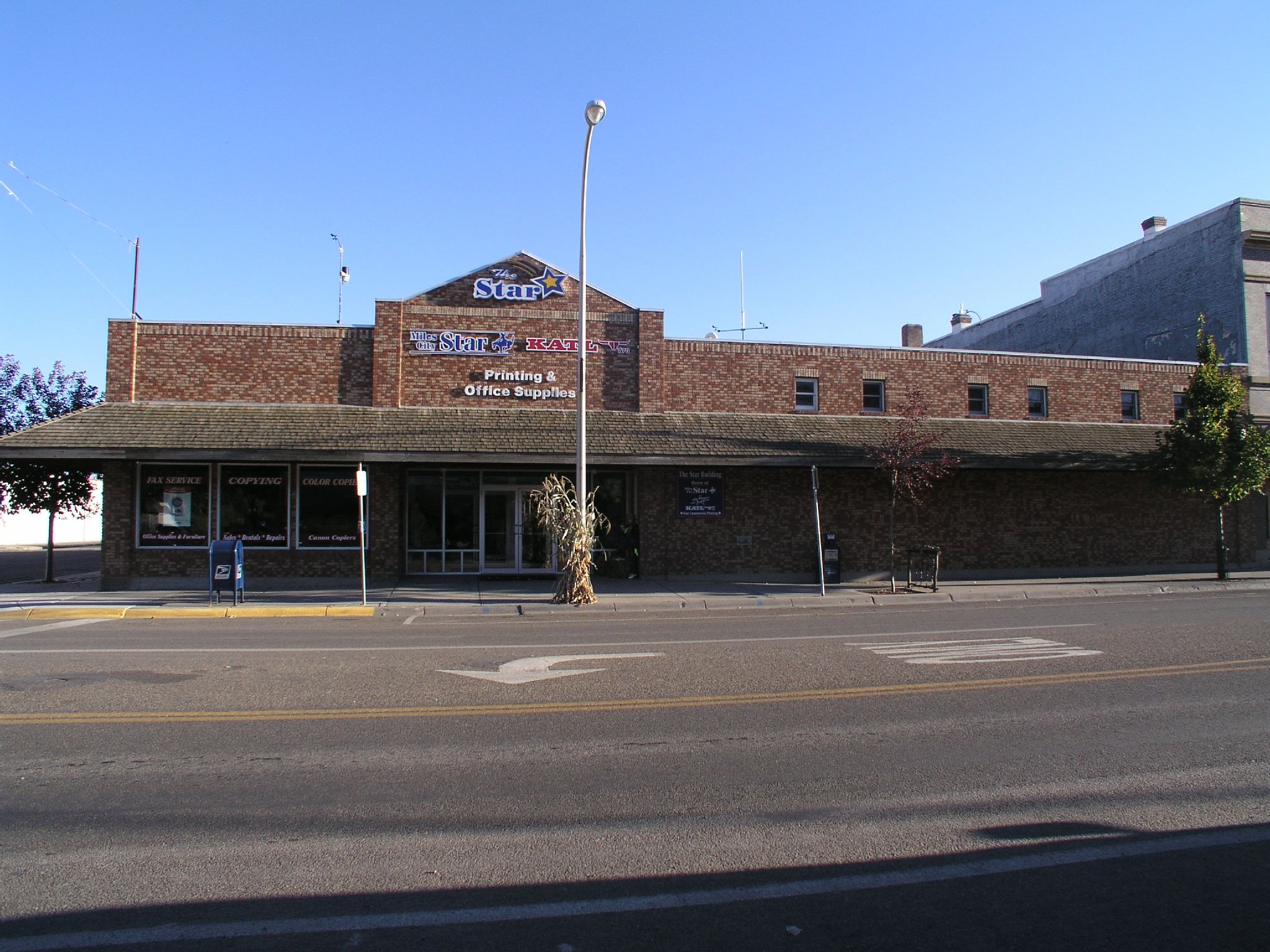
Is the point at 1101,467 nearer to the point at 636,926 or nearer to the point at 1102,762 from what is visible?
the point at 1102,762

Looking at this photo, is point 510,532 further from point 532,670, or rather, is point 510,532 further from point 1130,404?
point 1130,404

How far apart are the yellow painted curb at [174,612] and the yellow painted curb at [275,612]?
0.23 metres

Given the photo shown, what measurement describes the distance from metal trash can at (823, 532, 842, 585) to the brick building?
0.76m

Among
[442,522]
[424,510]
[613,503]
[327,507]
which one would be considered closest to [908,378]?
[613,503]

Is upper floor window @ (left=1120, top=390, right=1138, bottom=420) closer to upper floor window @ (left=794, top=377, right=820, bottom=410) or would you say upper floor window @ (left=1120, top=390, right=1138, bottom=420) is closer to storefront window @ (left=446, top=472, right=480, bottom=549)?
upper floor window @ (left=794, top=377, right=820, bottom=410)

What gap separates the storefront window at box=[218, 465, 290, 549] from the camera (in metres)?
19.4

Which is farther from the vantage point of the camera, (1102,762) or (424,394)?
(424,394)

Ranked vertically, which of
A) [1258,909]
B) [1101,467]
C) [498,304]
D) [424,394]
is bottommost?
[1258,909]

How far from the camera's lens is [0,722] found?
7.04m

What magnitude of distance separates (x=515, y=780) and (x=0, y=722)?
4517mm

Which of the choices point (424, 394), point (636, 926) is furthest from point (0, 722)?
point (424, 394)

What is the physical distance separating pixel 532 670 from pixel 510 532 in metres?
12.2

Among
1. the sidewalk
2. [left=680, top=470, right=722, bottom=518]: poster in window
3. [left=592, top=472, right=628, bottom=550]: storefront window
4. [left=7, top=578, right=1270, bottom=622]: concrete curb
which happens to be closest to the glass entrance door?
the sidewalk

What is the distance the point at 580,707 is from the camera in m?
7.66
